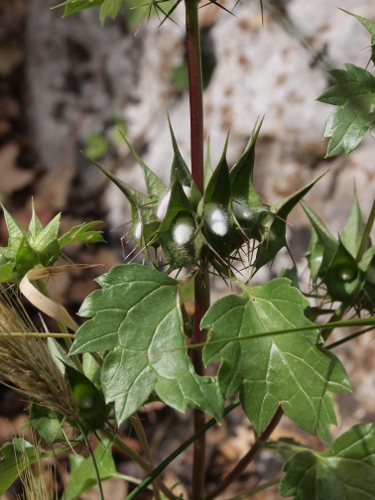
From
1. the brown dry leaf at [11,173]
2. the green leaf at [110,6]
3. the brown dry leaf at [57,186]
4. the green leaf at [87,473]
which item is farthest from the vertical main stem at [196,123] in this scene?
the brown dry leaf at [11,173]

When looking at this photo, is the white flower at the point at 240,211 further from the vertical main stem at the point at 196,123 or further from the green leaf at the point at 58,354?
the green leaf at the point at 58,354

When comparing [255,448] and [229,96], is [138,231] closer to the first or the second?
[255,448]

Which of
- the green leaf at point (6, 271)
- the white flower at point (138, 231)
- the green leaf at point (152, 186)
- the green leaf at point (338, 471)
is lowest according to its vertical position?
the green leaf at point (338, 471)

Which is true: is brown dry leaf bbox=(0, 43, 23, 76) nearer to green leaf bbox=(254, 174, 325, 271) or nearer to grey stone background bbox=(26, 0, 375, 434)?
grey stone background bbox=(26, 0, 375, 434)

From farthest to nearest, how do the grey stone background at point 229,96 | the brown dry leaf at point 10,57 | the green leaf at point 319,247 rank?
the brown dry leaf at point 10,57 → the grey stone background at point 229,96 → the green leaf at point 319,247

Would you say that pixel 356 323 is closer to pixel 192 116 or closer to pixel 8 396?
pixel 192 116

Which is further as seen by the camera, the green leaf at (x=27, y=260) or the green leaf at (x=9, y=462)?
the green leaf at (x=9, y=462)
